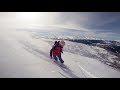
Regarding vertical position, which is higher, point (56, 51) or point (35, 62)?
point (56, 51)

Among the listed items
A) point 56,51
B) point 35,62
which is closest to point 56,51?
point 56,51

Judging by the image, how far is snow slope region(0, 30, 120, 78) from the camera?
427 centimetres

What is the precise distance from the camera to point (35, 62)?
170 inches

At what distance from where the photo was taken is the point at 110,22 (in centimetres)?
444

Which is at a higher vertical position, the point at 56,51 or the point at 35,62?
the point at 56,51

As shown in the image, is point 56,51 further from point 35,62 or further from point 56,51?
point 35,62

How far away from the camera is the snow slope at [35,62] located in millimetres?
4270
